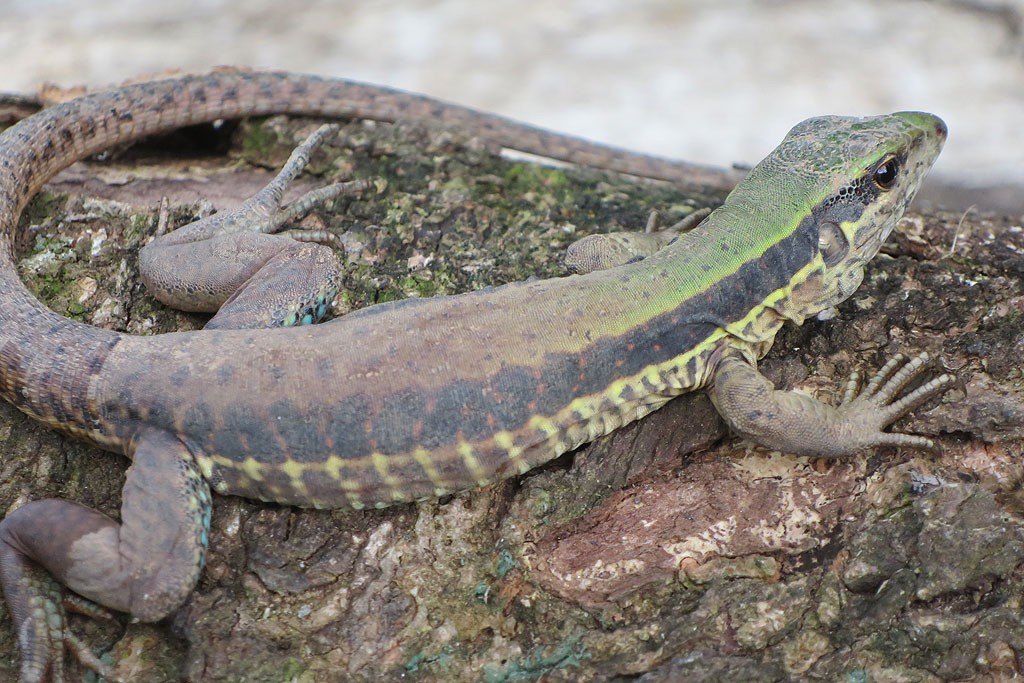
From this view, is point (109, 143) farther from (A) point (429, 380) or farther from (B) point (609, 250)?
(B) point (609, 250)

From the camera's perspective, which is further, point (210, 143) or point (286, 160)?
point (210, 143)

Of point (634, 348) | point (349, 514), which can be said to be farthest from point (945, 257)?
point (349, 514)

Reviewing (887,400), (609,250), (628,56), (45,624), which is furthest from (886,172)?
(628,56)

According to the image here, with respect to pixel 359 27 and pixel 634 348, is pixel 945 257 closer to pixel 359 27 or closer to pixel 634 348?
pixel 634 348

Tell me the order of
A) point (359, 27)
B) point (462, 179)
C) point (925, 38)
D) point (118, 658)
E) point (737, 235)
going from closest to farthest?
point (118, 658) < point (737, 235) < point (462, 179) < point (925, 38) < point (359, 27)

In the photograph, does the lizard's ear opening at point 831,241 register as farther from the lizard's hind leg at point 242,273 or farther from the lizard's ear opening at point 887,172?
the lizard's hind leg at point 242,273
